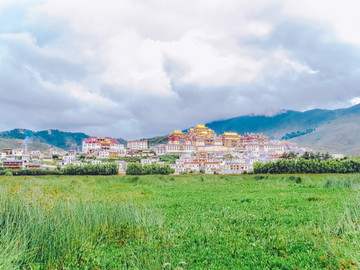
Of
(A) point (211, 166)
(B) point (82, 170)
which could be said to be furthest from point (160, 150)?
(B) point (82, 170)

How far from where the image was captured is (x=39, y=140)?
103625 millimetres

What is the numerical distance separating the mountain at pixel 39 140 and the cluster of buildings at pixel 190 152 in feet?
38.3

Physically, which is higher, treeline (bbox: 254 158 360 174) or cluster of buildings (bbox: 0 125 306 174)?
cluster of buildings (bbox: 0 125 306 174)

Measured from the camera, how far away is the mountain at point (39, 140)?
279ft

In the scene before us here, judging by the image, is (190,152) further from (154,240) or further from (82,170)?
(154,240)

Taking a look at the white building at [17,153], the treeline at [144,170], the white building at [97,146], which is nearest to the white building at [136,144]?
the white building at [97,146]

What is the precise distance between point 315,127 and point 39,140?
117459 mm

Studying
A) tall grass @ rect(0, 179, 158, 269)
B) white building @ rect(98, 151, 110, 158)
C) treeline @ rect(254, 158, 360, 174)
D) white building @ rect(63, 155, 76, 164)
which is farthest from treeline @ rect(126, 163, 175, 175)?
tall grass @ rect(0, 179, 158, 269)

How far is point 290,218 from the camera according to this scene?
7.04m

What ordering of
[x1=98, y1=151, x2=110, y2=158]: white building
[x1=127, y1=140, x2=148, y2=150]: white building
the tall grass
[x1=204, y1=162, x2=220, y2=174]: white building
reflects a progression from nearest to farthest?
the tall grass → [x1=204, y1=162, x2=220, y2=174]: white building → [x1=98, y1=151, x2=110, y2=158]: white building → [x1=127, y1=140, x2=148, y2=150]: white building

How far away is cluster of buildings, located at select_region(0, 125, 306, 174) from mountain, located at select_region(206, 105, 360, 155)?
12612mm

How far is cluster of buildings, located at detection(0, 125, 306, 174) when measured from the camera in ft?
204

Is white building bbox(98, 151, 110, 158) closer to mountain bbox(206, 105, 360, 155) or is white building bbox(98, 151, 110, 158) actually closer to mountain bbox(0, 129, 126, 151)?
mountain bbox(0, 129, 126, 151)

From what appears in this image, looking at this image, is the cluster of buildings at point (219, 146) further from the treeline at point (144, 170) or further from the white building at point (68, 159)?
the treeline at point (144, 170)
